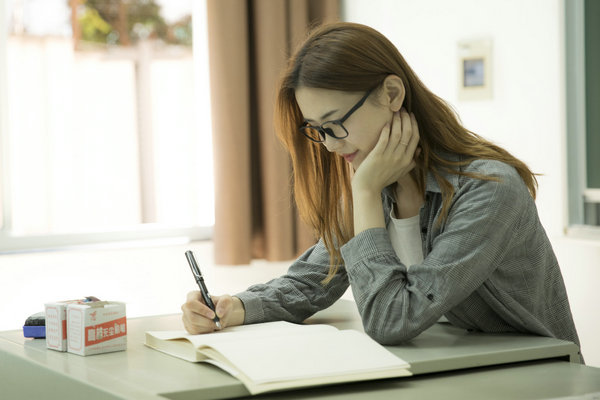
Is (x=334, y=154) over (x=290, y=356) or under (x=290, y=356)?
over

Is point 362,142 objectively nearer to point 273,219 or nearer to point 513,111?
point 513,111

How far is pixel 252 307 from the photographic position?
59.4 inches

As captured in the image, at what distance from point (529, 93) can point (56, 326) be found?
1.91m

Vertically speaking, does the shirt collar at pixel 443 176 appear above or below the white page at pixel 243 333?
above

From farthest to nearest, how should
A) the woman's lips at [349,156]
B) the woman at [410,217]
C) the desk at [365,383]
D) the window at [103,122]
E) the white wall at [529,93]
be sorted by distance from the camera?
the window at [103,122], the white wall at [529,93], the woman's lips at [349,156], the woman at [410,217], the desk at [365,383]

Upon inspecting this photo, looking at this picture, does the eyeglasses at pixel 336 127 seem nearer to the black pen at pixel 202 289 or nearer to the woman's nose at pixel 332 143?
the woman's nose at pixel 332 143

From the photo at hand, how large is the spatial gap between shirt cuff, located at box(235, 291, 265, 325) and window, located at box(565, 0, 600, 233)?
51.5 inches

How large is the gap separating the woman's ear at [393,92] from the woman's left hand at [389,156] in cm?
2

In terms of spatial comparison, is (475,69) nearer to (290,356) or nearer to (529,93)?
(529,93)

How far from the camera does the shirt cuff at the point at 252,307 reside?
1.50m

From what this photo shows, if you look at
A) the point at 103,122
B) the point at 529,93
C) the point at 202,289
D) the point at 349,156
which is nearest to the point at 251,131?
the point at 103,122

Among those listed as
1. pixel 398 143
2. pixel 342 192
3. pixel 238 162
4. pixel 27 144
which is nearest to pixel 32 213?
pixel 27 144

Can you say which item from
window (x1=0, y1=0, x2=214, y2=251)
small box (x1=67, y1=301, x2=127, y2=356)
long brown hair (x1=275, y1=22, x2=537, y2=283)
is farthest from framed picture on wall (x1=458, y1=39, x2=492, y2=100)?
small box (x1=67, y1=301, x2=127, y2=356)

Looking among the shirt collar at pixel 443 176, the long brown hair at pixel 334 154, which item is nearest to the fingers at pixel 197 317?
the long brown hair at pixel 334 154
